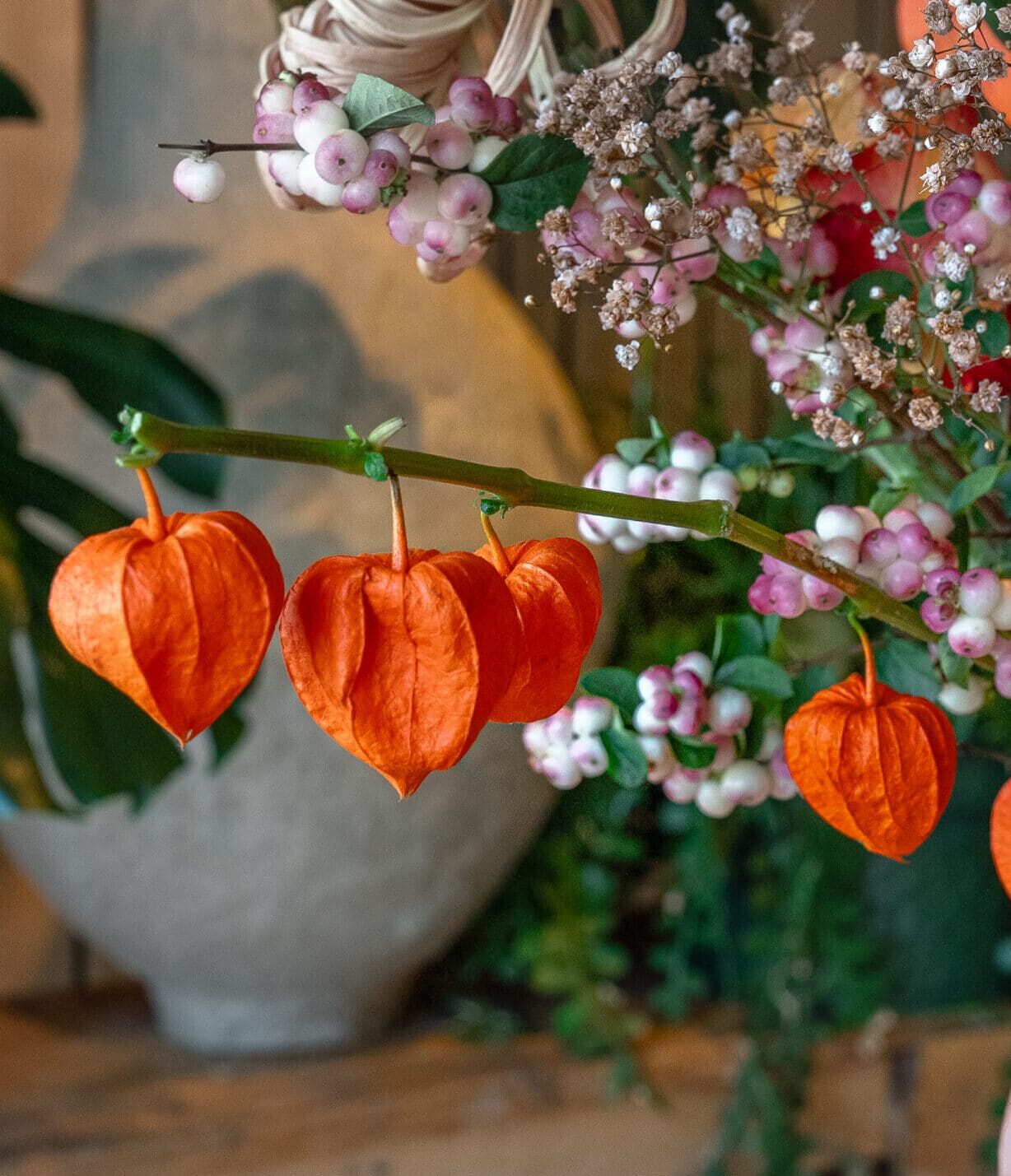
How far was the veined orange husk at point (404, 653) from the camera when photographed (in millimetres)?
172

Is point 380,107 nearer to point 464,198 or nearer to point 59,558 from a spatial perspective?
point 464,198

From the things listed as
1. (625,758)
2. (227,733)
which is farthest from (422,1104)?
(625,758)

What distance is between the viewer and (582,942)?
0.92 meters

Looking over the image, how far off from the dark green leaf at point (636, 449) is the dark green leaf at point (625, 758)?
6 centimetres

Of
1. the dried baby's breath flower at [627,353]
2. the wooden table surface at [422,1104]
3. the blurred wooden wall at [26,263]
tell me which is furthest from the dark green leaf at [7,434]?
the dried baby's breath flower at [627,353]

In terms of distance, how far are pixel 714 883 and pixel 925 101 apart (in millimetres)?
759

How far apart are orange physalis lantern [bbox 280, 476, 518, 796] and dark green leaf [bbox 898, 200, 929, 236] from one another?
0.15 m

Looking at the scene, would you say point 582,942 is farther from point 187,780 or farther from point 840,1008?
point 187,780

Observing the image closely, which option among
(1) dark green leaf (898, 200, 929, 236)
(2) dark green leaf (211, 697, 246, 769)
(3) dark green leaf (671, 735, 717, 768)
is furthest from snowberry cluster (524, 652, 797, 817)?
(2) dark green leaf (211, 697, 246, 769)

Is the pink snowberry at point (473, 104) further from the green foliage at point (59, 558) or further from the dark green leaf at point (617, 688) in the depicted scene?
the green foliage at point (59, 558)

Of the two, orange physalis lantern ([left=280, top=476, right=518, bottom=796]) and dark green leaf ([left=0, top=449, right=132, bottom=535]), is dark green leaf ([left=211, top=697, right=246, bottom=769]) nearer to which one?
dark green leaf ([left=0, top=449, right=132, bottom=535])

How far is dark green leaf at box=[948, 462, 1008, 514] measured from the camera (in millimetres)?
257

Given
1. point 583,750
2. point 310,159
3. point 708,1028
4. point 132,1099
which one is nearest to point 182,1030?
point 132,1099

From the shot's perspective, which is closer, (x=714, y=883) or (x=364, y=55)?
(x=364, y=55)
